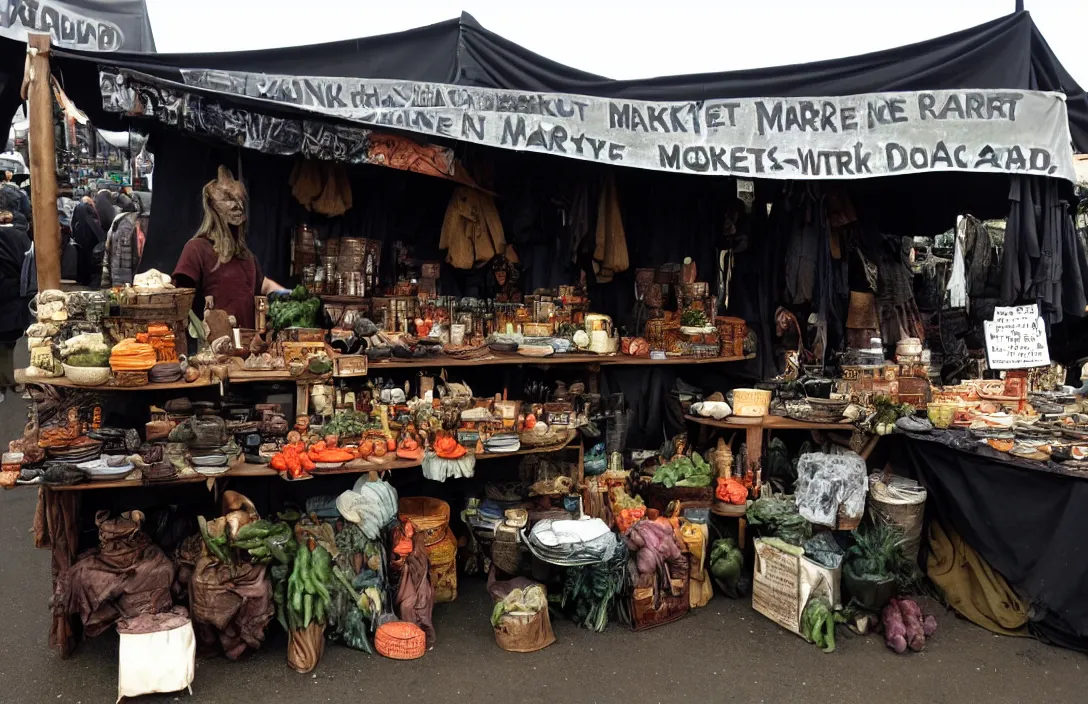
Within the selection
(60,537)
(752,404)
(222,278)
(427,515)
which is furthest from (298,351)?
(752,404)

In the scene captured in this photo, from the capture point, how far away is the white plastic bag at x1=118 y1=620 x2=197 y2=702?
11.1ft

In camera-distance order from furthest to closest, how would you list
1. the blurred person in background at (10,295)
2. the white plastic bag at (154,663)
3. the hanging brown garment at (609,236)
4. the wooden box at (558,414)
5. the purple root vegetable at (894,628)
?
the blurred person in background at (10,295), the hanging brown garment at (609,236), the wooden box at (558,414), the purple root vegetable at (894,628), the white plastic bag at (154,663)

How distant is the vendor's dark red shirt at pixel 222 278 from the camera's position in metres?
4.34

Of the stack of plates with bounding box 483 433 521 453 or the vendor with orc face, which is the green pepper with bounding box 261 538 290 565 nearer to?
the stack of plates with bounding box 483 433 521 453

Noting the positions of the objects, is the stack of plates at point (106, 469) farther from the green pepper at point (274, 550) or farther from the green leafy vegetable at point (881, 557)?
the green leafy vegetable at point (881, 557)

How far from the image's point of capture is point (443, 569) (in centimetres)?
448

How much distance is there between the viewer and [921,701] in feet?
11.5

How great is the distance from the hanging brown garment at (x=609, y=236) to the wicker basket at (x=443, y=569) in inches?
97.6

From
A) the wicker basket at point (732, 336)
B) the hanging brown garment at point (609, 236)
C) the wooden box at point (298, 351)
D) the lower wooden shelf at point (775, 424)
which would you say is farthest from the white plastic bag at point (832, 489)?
the wooden box at point (298, 351)

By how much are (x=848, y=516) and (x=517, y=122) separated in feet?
10.6

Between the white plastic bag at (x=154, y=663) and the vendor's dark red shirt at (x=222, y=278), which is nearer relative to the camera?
the white plastic bag at (x=154, y=663)

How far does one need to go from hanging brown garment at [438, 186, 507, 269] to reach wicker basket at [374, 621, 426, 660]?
2.68 meters

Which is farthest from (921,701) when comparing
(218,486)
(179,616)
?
(218,486)

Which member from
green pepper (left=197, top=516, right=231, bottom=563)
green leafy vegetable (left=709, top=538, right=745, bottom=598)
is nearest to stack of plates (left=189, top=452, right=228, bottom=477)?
green pepper (left=197, top=516, right=231, bottom=563)
